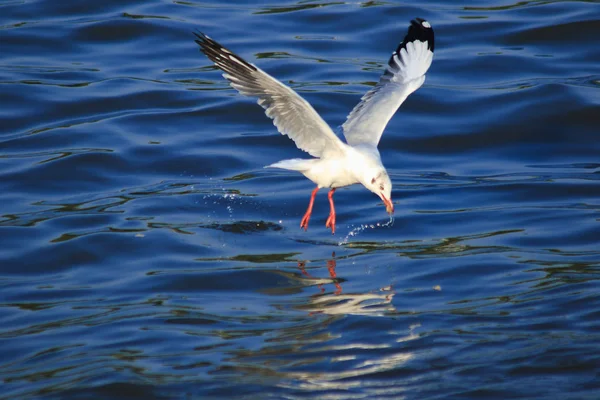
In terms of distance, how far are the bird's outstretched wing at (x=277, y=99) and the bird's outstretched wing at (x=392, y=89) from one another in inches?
28.8

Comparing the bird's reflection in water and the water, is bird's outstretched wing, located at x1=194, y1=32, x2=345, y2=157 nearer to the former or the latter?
the water

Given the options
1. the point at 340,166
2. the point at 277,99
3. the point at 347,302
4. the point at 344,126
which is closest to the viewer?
the point at 347,302

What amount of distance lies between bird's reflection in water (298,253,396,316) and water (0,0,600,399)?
3cm

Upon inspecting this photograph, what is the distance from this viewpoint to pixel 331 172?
9.05 metres

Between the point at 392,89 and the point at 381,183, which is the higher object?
the point at 392,89

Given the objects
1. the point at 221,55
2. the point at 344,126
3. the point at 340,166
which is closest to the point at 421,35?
the point at 344,126

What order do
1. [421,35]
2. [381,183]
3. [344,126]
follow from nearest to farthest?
[381,183] → [344,126] → [421,35]

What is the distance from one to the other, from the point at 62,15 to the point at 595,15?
914 cm

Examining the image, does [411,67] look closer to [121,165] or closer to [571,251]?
[571,251]

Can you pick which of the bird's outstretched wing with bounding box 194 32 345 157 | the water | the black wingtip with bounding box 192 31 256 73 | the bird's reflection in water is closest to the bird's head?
the bird's outstretched wing with bounding box 194 32 345 157

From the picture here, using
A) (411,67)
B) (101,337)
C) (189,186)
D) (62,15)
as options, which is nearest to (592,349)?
(101,337)

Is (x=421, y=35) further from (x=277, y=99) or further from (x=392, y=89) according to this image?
(x=277, y=99)

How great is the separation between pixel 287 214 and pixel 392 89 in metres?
1.70

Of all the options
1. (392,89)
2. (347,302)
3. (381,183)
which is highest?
(392,89)
